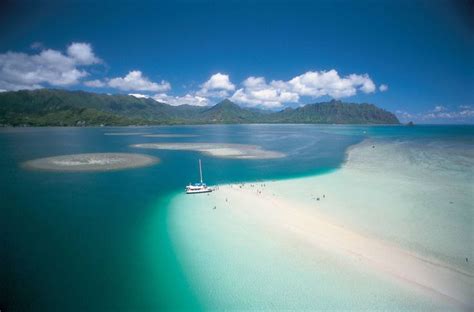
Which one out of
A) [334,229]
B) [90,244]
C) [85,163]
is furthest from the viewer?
[85,163]

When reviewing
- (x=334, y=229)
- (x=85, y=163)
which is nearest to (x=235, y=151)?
(x=85, y=163)

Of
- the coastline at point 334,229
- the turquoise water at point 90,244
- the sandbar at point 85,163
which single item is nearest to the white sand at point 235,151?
the sandbar at point 85,163

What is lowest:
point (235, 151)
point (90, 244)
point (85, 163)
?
point (90, 244)

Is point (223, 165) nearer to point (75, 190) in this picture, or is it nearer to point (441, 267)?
point (75, 190)

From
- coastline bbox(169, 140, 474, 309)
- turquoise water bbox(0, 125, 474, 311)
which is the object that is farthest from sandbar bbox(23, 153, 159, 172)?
coastline bbox(169, 140, 474, 309)

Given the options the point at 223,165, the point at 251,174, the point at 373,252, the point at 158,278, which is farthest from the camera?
the point at 223,165

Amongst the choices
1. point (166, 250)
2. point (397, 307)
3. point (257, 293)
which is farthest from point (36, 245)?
point (397, 307)

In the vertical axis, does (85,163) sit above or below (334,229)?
above

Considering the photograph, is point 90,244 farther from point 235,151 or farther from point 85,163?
point 235,151

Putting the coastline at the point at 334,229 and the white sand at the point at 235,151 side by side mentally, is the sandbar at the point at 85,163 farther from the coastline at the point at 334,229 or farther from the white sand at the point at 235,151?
the coastline at the point at 334,229
